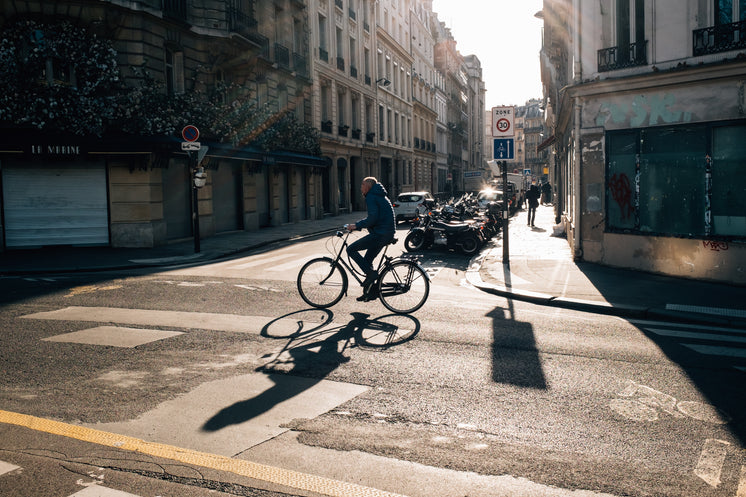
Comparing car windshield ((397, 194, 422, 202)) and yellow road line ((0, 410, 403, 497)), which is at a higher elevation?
car windshield ((397, 194, 422, 202))

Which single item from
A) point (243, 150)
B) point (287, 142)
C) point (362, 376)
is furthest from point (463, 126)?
point (362, 376)

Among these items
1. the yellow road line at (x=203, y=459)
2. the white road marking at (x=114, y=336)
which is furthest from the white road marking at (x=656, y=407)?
the white road marking at (x=114, y=336)

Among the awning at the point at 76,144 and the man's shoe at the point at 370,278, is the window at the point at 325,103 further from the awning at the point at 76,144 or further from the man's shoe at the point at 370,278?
the man's shoe at the point at 370,278

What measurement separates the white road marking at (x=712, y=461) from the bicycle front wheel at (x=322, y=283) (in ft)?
17.2

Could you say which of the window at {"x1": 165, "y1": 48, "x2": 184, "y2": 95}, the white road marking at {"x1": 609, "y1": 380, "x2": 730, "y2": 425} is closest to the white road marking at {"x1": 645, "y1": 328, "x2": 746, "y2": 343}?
the white road marking at {"x1": 609, "y1": 380, "x2": 730, "y2": 425}

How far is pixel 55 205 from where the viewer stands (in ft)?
56.2

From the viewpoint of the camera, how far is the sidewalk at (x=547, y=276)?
8.70m

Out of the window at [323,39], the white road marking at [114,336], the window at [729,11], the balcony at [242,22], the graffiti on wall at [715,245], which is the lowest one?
the white road marking at [114,336]

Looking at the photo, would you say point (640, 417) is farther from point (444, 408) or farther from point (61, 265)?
point (61, 265)

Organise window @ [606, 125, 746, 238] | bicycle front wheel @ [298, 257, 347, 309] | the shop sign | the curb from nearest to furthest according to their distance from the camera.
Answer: the curb < bicycle front wheel @ [298, 257, 347, 309] < window @ [606, 125, 746, 238] < the shop sign

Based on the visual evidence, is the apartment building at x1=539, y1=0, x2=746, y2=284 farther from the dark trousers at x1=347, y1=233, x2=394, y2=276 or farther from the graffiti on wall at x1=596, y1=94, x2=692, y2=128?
the dark trousers at x1=347, y1=233, x2=394, y2=276

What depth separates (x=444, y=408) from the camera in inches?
182

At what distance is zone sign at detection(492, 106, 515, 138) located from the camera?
42.3ft

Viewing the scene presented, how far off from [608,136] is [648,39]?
189cm
